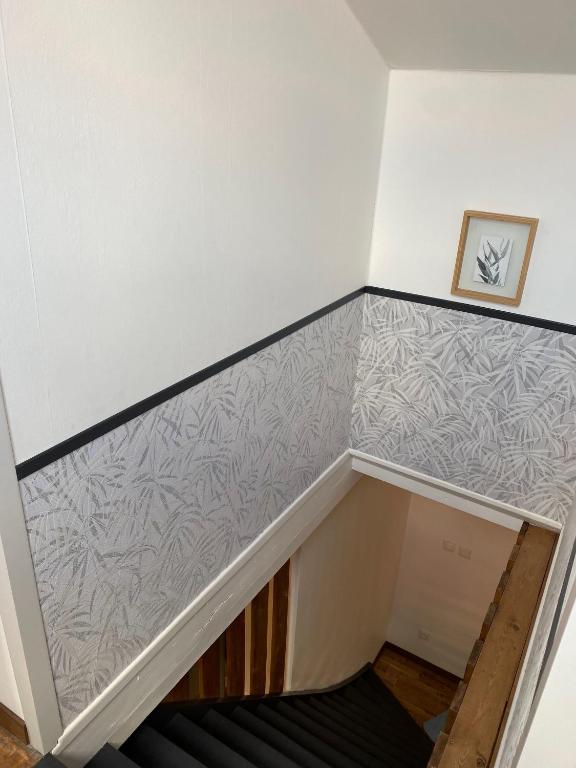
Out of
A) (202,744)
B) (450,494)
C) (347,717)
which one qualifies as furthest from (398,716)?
(202,744)

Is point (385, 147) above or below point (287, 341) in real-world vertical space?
above

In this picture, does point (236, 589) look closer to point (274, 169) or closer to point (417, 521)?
point (274, 169)

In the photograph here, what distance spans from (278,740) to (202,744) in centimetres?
65

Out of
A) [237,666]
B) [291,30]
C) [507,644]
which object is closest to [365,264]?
[291,30]

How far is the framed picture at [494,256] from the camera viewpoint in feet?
7.79

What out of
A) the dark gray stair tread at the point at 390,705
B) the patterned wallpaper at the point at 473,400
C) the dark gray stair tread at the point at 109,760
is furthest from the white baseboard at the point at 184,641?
the dark gray stair tread at the point at 390,705

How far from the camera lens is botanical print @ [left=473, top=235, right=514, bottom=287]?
2.42 metres

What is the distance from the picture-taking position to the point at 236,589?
2.43m

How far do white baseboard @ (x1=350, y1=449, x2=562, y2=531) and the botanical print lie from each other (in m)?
1.07

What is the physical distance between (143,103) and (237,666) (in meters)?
3.35

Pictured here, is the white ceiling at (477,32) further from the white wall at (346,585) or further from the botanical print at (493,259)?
the white wall at (346,585)

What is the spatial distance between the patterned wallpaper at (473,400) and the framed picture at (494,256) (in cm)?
13

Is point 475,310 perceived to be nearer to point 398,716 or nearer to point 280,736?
point 280,736

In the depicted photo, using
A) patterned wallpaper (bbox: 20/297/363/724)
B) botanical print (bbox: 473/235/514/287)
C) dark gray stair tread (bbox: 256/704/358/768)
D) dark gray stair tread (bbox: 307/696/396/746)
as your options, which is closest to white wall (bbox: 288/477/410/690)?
dark gray stair tread (bbox: 307/696/396/746)
